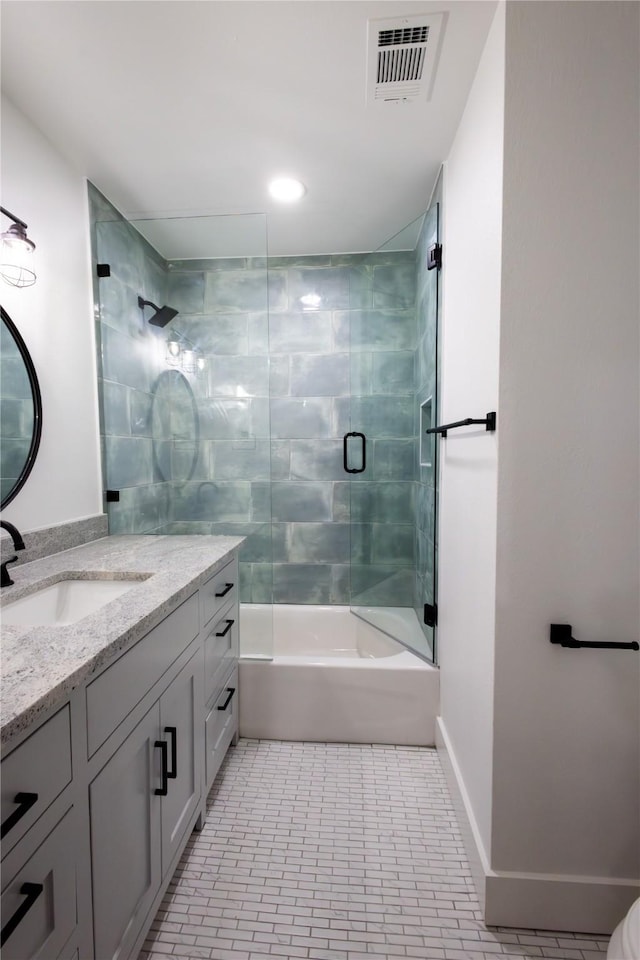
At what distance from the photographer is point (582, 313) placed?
112 cm

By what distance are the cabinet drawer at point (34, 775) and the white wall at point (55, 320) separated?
998mm

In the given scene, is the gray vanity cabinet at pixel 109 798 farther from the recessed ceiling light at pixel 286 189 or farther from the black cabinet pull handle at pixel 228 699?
the recessed ceiling light at pixel 286 189

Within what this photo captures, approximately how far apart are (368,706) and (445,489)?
1056 mm

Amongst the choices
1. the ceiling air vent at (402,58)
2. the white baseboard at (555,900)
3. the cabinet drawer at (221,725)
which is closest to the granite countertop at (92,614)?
the cabinet drawer at (221,725)

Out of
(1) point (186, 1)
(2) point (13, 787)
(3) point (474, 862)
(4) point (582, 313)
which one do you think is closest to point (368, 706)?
(3) point (474, 862)

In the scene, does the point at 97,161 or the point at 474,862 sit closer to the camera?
the point at 474,862

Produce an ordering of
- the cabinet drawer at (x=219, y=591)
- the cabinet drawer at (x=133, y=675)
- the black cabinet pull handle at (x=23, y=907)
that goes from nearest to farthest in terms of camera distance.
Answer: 1. the black cabinet pull handle at (x=23, y=907)
2. the cabinet drawer at (x=133, y=675)
3. the cabinet drawer at (x=219, y=591)

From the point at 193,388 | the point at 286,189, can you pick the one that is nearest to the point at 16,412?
the point at 193,388

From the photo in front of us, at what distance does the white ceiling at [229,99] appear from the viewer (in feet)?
4.00

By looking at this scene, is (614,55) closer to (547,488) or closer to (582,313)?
(582,313)

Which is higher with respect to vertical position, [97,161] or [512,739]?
[97,161]

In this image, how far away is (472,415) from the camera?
4.75ft

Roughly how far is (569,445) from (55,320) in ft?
6.09

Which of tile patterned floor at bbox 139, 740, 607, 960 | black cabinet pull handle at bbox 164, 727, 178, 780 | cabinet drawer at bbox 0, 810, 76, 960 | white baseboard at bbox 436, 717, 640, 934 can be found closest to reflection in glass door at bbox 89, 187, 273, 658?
tile patterned floor at bbox 139, 740, 607, 960
